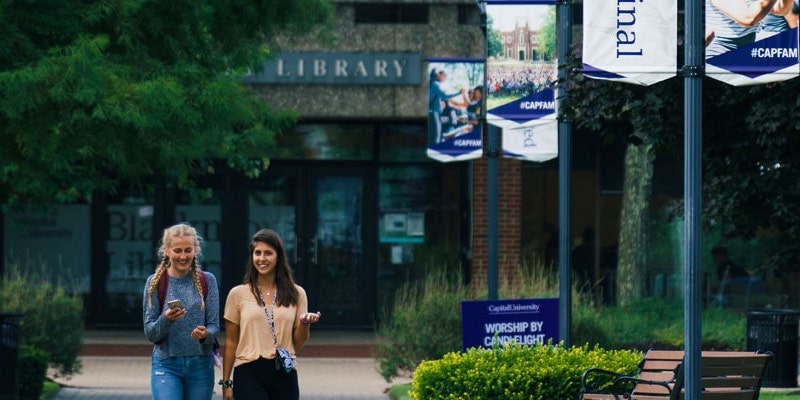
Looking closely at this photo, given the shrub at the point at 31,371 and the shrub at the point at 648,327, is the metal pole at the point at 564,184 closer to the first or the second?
the shrub at the point at 648,327

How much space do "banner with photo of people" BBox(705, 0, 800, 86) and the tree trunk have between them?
46.1 feet

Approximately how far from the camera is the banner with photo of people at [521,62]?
14.2m

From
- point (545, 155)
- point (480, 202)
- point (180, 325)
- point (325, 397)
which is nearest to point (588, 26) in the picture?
point (180, 325)

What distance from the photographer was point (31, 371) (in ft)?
51.6

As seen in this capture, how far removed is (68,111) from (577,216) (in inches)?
576

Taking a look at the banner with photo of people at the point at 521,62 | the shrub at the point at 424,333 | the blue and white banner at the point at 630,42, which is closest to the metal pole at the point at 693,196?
the blue and white banner at the point at 630,42

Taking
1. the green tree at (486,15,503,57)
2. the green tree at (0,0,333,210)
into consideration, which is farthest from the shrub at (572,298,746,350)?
the green tree at (0,0,333,210)

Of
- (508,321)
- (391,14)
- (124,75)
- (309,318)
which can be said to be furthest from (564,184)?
(391,14)

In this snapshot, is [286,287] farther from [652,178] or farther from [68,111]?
[652,178]

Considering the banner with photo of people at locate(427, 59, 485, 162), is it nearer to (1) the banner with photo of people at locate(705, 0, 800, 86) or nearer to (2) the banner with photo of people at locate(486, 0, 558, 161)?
(2) the banner with photo of people at locate(486, 0, 558, 161)

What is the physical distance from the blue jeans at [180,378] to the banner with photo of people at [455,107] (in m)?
9.12

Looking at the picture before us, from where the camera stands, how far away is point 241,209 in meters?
25.9

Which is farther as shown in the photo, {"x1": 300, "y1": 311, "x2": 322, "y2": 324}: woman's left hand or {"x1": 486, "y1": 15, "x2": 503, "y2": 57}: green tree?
{"x1": 486, "y1": 15, "x2": 503, "y2": 57}: green tree

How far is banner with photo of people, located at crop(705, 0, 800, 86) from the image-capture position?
9305 mm
